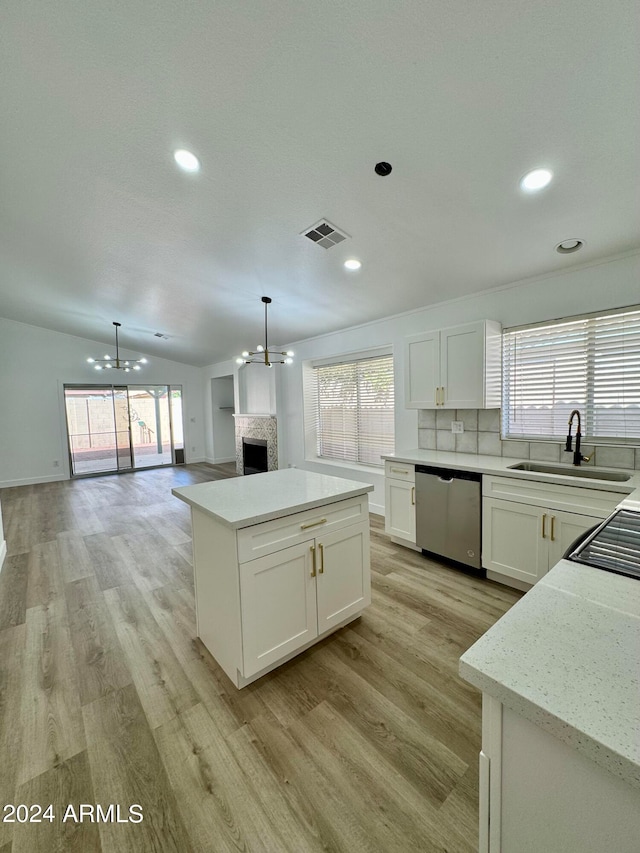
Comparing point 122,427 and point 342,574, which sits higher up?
point 122,427

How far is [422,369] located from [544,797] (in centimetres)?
303

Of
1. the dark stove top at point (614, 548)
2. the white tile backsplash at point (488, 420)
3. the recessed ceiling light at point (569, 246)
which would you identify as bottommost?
the dark stove top at point (614, 548)

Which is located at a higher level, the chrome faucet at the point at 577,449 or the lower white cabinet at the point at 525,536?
the chrome faucet at the point at 577,449

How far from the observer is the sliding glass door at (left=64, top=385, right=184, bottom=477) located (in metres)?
7.20

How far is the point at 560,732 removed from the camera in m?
0.55

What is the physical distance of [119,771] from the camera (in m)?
1.37

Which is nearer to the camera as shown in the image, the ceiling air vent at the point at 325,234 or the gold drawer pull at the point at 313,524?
the gold drawer pull at the point at 313,524

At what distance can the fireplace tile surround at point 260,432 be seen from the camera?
6.32 m

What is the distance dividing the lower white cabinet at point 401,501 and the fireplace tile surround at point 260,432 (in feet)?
10.7

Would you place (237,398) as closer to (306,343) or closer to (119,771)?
(306,343)

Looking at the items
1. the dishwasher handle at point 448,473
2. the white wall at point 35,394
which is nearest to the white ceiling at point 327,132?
the dishwasher handle at point 448,473

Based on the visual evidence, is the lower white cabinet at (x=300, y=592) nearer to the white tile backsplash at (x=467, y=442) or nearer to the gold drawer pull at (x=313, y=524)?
the gold drawer pull at (x=313, y=524)

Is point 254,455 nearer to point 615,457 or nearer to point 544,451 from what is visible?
point 544,451

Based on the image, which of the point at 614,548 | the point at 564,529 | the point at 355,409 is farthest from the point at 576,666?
the point at 355,409
